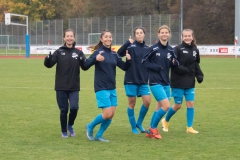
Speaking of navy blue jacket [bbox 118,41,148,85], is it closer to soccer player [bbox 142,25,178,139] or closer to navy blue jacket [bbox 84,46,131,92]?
soccer player [bbox 142,25,178,139]

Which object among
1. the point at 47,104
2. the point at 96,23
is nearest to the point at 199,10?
the point at 96,23

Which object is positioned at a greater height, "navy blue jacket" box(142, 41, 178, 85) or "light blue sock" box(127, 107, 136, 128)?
"navy blue jacket" box(142, 41, 178, 85)

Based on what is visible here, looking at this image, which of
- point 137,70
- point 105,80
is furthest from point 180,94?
point 105,80

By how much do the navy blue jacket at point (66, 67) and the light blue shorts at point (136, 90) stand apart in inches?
38.2

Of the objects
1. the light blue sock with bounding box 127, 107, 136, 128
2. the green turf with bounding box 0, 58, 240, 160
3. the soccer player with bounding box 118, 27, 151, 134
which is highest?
the soccer player with bounding box 118, 27, 151, 134

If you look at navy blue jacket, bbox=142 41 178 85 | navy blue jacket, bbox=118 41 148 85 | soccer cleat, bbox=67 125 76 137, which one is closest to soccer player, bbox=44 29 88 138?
soccer cleat, bbox=67 125 76 137

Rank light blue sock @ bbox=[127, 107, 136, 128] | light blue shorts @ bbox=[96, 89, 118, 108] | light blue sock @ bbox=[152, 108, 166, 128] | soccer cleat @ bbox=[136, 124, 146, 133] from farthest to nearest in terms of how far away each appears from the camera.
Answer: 1. soccer cleat @ bbox=[136, 124, 146, 133]
2. light blue sock @ bbox=[127, 107, 136, 128]
3. light blue sock @ bbox=[152, 108, 166, 128]
4. light blue shorts @ bbox=[96, 89, 118, 108]

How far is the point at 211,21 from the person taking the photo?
180ft

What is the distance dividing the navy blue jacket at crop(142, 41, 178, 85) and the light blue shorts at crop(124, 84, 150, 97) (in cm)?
47

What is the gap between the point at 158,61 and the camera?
8.20m

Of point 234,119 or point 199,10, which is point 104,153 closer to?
point 234,119

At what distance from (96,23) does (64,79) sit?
45.8 meters

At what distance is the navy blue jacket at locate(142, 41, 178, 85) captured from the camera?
8.13 meters

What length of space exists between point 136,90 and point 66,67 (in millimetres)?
1354
